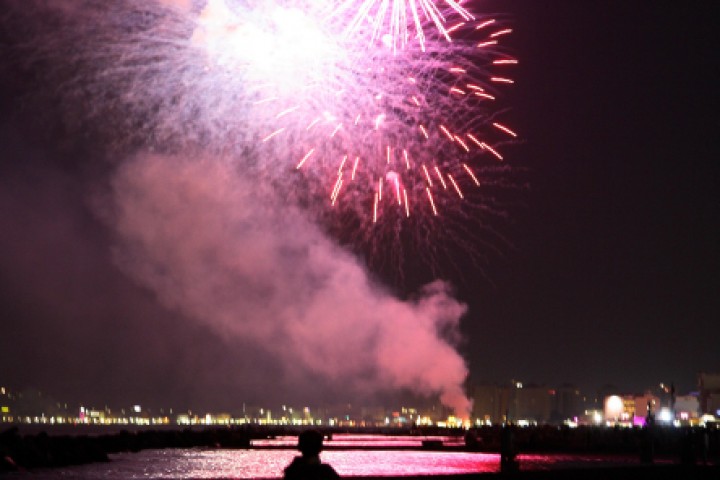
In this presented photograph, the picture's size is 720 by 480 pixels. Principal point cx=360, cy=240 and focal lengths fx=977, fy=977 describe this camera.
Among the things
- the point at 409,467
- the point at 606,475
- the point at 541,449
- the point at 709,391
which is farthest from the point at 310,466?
the point at 709,391

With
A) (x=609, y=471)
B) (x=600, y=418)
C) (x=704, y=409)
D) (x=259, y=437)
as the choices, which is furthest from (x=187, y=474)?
(x=600, y=418)

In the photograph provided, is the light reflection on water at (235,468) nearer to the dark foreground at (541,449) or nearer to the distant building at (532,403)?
the dark foreground at (541,449)

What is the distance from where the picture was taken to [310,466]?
7.98 m

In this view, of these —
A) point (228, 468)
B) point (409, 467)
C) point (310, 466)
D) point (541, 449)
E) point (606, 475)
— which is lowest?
point (228, 468)

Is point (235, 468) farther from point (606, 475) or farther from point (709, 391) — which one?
point (709, 391)

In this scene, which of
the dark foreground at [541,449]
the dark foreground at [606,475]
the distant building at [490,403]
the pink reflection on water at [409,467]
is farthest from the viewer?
the distant building at [490,403]

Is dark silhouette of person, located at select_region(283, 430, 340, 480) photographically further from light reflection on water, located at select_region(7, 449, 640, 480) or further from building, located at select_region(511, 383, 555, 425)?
building, located at select_region(511, 383, 555, 425)

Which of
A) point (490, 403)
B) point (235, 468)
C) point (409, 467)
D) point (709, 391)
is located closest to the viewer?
point (409, 467)

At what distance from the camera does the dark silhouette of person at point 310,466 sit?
26.0 feet

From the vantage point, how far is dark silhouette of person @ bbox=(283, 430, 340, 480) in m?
7.91

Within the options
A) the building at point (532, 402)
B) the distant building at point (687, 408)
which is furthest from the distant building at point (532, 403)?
the distant building at point (687, 408)

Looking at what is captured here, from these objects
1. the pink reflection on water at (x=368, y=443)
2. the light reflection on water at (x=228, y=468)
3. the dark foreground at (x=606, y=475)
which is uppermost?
the pink reflection on water at (x=368, y=443)

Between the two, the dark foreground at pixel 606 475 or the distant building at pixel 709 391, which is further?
the distant building at pixel 709 391

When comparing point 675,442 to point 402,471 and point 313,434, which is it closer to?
point 402,471
